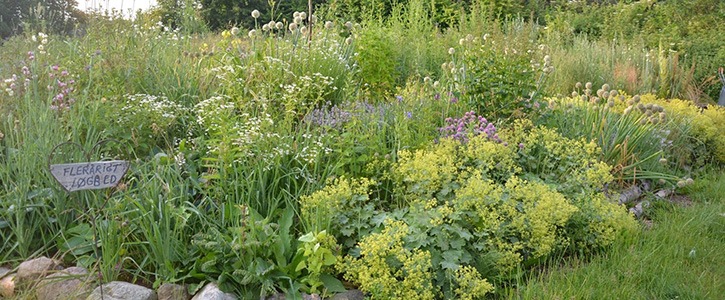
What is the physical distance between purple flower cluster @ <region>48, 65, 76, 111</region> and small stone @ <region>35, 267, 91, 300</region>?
1.12 metres

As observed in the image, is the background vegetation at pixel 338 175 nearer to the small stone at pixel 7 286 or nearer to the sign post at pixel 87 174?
the small stone at pixel 7 286

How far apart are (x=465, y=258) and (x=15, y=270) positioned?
87.4 inches

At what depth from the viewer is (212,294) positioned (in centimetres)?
277

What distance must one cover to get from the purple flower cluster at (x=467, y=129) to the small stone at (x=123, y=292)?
2.06 metres

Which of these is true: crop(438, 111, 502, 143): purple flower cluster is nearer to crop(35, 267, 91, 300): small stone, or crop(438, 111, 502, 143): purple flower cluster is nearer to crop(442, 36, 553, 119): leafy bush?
crop(442, 36, 553, 119): leafy bush

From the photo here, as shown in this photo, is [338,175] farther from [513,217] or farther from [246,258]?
[513,217]

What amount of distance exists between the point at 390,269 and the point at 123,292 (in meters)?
1.22

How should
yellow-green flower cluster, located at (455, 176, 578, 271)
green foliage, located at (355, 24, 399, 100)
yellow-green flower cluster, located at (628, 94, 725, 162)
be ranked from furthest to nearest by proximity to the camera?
yellow-green flower cluster, located at (628, 94, 725, 162)
green foliage, located at (355, 24, 399, 100)
yellow-green flower cluster, located at (455, 176, 578, 271)

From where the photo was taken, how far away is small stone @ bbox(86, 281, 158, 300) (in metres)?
2.80

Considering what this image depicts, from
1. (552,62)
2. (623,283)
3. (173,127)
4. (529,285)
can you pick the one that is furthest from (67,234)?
(552,62)

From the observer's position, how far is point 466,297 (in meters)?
2.79

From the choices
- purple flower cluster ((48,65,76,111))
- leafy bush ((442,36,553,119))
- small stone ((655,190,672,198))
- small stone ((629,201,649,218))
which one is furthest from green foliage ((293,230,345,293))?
small stone ((655,190,672,198))

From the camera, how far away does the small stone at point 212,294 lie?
2758 mm

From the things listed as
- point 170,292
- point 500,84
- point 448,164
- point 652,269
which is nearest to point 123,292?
point 170,292
